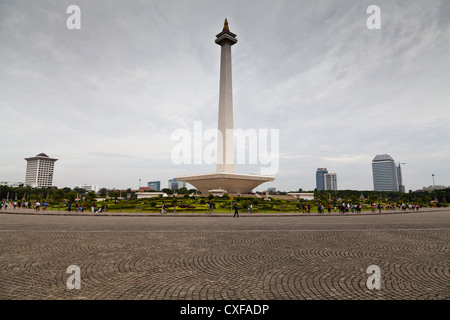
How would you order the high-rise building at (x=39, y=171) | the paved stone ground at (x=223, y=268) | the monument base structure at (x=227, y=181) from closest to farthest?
the paved stone ground at (x=223, y=268) < the monument base structure at (x=227, y=181) < the high-rise building at (x=39, y=171)

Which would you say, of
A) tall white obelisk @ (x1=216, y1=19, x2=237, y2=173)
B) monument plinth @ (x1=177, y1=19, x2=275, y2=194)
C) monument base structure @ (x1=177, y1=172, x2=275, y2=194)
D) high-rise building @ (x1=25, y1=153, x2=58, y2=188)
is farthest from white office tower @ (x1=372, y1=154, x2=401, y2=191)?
high-rise building @ (x1=25, y1=153, x2=58, y2=188)

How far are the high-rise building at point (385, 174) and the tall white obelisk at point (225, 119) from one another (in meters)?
166

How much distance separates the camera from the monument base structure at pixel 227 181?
5236cm

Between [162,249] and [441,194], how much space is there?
302ft

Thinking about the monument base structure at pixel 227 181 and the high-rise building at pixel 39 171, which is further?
the high-rise building at pixel 39 171

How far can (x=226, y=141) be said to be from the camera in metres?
53.7

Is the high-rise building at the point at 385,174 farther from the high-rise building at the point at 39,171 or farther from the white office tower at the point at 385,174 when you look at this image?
the high-rise building at the point at 39,171

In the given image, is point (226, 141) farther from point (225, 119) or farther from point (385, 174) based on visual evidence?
point (385, 174)

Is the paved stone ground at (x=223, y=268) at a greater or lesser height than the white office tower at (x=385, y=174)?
lesser

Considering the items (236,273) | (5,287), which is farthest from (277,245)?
(5,287)

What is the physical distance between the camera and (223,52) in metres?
56.3

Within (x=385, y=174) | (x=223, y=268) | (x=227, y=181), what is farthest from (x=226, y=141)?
(x=385, y=174)

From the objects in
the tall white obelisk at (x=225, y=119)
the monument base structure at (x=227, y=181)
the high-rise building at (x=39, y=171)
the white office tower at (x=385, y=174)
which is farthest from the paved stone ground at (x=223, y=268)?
the white office tower at (x=385, y=174)
